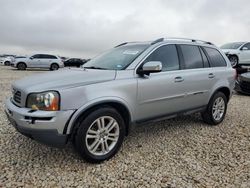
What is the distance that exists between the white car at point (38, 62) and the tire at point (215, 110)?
20.1 m

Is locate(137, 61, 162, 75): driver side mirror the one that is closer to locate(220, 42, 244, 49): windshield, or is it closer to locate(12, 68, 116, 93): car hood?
locate(12, 68, 116, 93): car hood

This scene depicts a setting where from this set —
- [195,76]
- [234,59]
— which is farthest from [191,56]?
[234,59]

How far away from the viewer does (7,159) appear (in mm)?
3379

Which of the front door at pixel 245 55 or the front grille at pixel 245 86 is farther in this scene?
the front door at pixel 245 55

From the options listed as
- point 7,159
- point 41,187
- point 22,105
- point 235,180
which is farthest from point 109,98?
point 235,180

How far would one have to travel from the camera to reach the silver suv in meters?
2.95

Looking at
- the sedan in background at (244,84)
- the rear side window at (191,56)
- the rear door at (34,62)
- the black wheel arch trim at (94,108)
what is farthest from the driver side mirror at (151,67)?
the rear door at (34,62)

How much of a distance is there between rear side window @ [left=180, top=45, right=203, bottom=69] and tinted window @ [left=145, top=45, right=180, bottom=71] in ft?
0.84

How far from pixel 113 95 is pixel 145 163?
1.03 meters

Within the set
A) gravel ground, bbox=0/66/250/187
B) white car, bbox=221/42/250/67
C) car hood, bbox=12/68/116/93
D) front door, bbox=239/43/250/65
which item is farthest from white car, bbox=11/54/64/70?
car hood, bbox=12/68/116/93

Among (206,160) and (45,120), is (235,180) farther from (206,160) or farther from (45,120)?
(45,120)

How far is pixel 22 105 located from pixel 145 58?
189cm

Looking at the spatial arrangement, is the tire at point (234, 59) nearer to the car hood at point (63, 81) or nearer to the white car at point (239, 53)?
the white car at point (239, 53)

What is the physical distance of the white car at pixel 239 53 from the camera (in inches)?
540
